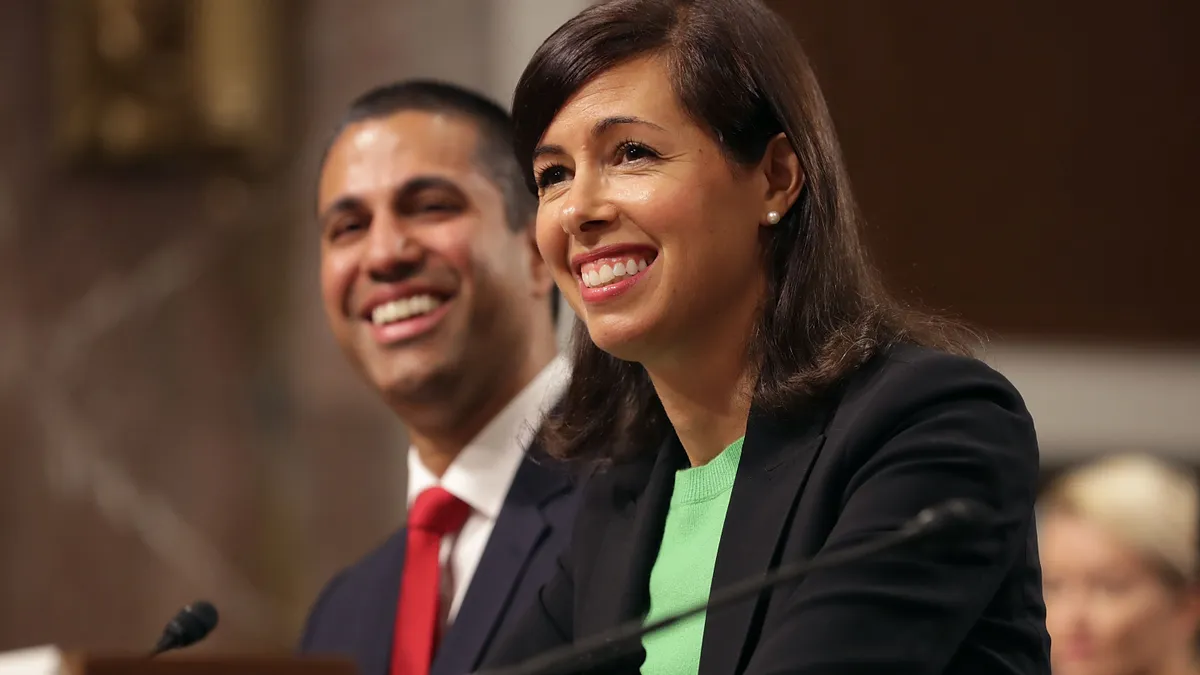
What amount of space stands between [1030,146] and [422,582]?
10.5 ft

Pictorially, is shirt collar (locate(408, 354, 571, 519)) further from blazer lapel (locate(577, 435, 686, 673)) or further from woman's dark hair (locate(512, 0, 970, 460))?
woman's dark hair (locate(512, 0, 970, 460))

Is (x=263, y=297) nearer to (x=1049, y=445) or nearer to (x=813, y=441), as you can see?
(x=1049, y=445)

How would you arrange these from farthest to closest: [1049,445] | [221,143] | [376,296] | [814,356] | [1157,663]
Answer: [1049,445], [221,143], [1157,663], [376,296], [814,356]

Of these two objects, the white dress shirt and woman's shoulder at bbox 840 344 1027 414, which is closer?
woman's shoulder at bbox 840 344 1027 414

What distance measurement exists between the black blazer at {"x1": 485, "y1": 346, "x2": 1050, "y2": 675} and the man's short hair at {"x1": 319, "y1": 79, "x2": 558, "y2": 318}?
111 cm

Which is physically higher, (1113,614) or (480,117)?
(480,117)

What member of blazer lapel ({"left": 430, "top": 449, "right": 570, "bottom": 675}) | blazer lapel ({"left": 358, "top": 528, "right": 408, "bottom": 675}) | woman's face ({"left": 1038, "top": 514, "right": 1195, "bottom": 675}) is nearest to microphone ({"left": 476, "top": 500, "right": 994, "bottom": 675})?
blazer lapel ({"left": 430, "top": 449, "right": 570, "bottom": 675})

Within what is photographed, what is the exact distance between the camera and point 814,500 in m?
1.68

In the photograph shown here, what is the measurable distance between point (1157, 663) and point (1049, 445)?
66.9 inches

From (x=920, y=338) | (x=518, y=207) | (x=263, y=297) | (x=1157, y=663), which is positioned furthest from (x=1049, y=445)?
(x=920, y=338)

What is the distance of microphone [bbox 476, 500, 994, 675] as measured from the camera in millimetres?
1472

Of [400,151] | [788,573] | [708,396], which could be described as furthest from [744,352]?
[400,151]

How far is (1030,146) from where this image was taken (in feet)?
17.0

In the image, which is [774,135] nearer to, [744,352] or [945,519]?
[744,352]
